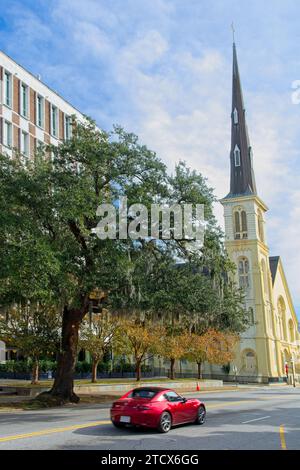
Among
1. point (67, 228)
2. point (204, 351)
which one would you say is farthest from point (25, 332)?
point (204, 351)

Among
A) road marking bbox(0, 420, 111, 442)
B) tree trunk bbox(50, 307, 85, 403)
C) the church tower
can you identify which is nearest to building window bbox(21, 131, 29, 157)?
tree trunk bbox(50, 307, 85, 403)

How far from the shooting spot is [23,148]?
4722 centimetres

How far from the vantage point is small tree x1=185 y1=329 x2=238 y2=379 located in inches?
1817

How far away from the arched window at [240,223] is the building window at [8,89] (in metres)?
39.5

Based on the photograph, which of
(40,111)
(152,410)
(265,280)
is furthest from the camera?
(265,280)

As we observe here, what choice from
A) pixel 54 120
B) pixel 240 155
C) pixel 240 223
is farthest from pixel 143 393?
pixel 240 155

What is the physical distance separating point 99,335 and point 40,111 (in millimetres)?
24199

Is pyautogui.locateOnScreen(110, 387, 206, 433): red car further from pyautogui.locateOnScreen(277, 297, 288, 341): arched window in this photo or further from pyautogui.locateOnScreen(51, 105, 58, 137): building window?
pyautogui.locateOnScreen(277, 297, 288, 341): arched window

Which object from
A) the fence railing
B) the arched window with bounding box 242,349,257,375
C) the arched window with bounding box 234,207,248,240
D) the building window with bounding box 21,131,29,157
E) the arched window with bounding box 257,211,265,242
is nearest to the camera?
the fence railing

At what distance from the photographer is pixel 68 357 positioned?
25.2 metres

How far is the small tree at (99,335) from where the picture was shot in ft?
122

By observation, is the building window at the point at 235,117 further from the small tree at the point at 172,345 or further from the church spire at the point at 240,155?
the small tree at the point at 172,345

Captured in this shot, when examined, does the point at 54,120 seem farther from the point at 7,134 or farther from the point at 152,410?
the point at 152,410
